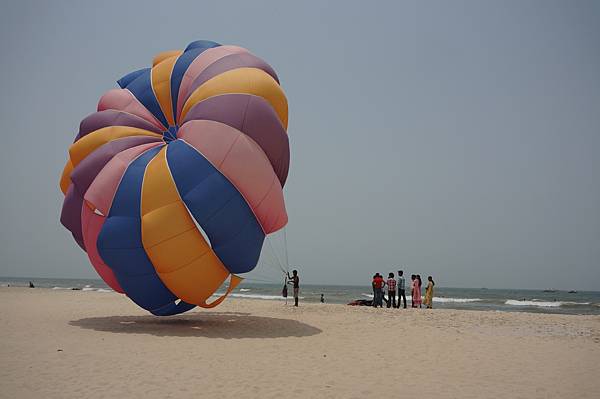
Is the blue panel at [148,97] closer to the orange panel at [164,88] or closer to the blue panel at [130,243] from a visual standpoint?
the orange panel at [164,88]

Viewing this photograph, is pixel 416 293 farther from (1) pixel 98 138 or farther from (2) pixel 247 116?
(1) pixel 98 138

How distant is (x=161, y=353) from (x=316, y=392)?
124 inches

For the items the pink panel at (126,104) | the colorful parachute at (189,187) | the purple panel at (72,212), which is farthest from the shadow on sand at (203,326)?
the pink panel at (126,104)

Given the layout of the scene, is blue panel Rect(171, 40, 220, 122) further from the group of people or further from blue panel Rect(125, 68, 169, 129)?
the group of people

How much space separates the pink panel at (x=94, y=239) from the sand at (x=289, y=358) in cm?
110

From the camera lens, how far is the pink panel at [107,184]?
31.5 ft

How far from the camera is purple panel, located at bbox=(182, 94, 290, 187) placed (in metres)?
9.62

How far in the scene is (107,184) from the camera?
9664 mm

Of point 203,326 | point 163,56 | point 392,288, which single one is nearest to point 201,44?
point 163,56

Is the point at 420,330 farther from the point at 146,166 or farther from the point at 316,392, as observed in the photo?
the point at 146,166

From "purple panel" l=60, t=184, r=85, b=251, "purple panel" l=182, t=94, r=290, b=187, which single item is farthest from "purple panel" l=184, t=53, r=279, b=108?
"purple panel" l=60, t=184, r=85, b=251

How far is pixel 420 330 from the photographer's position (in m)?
11.1

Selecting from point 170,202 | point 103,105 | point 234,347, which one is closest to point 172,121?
point 103,105

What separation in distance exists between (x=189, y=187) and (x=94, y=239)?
2.65 meters
